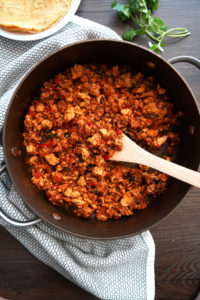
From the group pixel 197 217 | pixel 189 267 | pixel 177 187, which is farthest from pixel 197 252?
pixel 177 187

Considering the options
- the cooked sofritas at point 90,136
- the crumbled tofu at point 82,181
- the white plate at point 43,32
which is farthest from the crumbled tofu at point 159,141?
the white plate at point 43,32

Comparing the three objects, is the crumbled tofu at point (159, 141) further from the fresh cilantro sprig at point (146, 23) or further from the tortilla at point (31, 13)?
the tortilla at point (31, 13)

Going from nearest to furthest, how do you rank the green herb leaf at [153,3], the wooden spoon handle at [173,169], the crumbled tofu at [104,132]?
the wooden spoon handle at [173,169] → the crumbled tofu at [104,132] → the green herb leaf at [153,3]

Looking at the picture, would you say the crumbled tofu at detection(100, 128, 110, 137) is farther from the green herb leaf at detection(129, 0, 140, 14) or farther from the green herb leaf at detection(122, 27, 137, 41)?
the green herb leaf at detection(129, 0, 140, 14)

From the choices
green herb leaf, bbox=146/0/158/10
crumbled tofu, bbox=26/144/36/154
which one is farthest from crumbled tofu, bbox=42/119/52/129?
green herb leaf, bbox=146/0/158/10

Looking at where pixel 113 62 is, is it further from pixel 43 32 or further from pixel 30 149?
pixel 30 149

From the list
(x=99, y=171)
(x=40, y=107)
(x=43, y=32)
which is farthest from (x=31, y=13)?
(x=99, y=171)

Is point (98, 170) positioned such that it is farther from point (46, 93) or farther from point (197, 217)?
point (197, 217)
